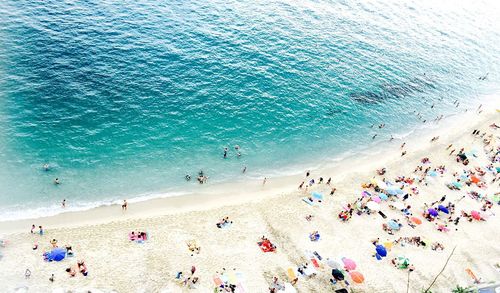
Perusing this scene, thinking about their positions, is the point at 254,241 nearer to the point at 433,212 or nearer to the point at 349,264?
the point at 349,264

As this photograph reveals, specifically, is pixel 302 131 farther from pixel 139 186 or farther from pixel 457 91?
pixel 457 91

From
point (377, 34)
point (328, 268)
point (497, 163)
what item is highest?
point (377, 34)

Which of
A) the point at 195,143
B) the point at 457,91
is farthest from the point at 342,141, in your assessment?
the point at 457,91

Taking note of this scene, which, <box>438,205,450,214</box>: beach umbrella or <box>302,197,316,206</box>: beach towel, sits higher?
<box>302,197,316,206</box>: beach towel

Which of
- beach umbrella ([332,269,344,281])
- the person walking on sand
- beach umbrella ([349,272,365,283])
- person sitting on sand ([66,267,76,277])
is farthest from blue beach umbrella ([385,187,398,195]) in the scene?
the person walking on sand

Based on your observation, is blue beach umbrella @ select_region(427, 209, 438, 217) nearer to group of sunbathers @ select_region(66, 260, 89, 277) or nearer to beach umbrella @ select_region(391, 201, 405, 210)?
beach umbrella @ select_region(391, 201, 405, 210)

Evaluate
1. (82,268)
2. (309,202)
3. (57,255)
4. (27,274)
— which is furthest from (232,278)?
(27,274)

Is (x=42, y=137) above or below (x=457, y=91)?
below
